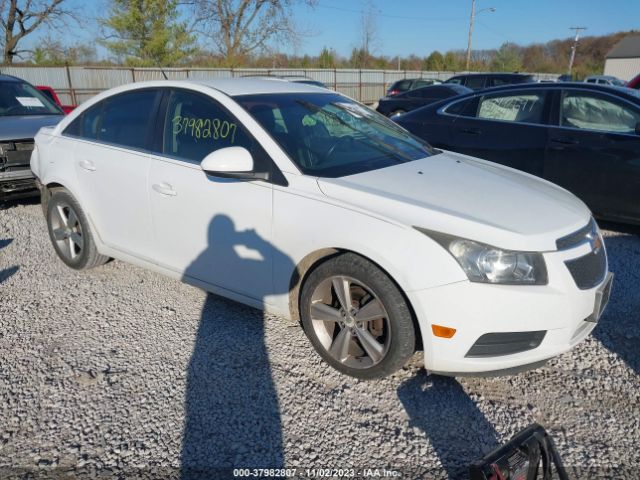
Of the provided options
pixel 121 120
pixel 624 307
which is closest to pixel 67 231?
pixel 121 120

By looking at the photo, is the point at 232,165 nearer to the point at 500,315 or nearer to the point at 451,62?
the point at 500,315

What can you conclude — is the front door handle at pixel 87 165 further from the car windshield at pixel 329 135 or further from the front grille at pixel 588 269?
the front grille at pixel 588 269

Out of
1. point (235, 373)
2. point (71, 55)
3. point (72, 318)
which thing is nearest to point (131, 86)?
point (72, 318)

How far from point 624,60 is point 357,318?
73091 millimetres

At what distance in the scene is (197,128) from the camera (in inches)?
137

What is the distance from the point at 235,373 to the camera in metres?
3.01

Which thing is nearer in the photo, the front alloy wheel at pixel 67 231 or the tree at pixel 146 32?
the front alloy wheel at pixel 67 231

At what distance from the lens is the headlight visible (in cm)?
243

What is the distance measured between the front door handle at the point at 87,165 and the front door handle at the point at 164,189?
773mm

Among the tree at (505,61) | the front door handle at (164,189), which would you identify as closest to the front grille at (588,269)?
the front door handle at (164,189)

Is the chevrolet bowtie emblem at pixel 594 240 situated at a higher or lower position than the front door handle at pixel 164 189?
lower

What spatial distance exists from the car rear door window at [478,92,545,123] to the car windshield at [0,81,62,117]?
19.1 ft

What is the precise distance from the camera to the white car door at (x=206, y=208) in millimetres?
3082

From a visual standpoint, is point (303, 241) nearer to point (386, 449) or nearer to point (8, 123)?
point (386, 449)
